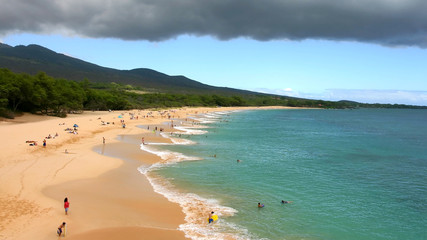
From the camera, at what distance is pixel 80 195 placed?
18.3m

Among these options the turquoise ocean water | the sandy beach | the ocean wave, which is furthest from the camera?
the turquoise ocean water

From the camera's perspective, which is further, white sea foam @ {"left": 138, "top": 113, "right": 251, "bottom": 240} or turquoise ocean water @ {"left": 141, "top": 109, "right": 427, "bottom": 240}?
turquoise ocean water @ {"left": 141, "top": 109, "right": 427, "bottom": 240}

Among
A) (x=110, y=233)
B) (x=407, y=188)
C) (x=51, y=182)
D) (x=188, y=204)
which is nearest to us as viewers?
(x=110, y=233)

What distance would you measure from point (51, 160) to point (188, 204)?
14234mm

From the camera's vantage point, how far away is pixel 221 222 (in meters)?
15.5

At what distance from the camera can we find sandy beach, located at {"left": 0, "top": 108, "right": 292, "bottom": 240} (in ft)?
45.7

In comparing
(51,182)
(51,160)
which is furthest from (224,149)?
(51,182)

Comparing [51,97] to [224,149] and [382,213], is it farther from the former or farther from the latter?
[382,213]

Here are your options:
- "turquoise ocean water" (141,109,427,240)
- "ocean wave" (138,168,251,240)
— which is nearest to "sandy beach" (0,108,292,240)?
"ocean wave" (138,168,251,240)

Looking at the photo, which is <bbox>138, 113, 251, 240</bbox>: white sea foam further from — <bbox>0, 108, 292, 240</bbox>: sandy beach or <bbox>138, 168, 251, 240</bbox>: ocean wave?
<bbox>0, 108, 292, 240</bbox>: sandy beach

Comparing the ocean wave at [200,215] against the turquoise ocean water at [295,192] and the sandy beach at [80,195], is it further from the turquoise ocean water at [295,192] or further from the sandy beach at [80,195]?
the sandy beach at [80,195]

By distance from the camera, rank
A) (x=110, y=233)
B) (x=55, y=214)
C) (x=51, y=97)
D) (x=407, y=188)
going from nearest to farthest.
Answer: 1. (x=110, y=233)
2. (x=55, y=214)
3. (x=407, y=188)
4. (x=51, y=97)

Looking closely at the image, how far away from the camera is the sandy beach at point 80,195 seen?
13922mm

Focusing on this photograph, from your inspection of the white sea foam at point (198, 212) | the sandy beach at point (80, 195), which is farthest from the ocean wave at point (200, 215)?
the sandy beach at point (80, 195)
